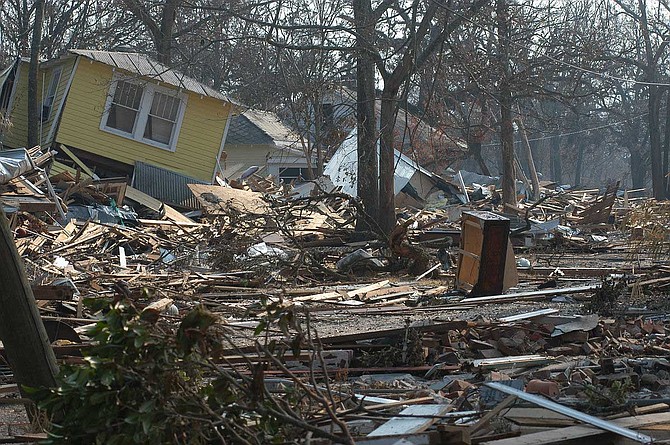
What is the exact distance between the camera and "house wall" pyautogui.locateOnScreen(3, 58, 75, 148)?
2802 centimetres

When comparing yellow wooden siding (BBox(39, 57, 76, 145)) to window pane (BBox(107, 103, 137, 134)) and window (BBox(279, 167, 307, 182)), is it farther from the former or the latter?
window (BBox(279, 167, 307, 182))

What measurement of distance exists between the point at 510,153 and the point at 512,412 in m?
27.4

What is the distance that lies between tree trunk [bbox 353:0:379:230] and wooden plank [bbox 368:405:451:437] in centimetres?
1343

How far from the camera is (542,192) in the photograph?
1658 inches

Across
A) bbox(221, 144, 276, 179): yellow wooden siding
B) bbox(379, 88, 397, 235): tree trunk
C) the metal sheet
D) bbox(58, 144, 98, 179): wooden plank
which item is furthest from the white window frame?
the metal sheet

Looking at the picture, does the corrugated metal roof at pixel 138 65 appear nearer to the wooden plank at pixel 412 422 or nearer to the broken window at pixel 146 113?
the broken window at pixel 146 113

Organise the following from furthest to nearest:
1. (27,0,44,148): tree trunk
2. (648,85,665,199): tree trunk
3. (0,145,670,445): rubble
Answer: (648,85,665,199): tree trunk, (27,0,44,148): tree trunk, (0,145,670,445): rubble

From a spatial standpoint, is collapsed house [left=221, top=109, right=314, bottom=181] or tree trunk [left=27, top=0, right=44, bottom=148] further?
collapsed house [left=221, top=109, right=314, bottom=181]

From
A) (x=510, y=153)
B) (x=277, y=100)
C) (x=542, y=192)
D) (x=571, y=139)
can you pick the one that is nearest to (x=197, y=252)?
(x=277, y=100)

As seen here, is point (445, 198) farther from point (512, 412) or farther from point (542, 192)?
point (512, 412)

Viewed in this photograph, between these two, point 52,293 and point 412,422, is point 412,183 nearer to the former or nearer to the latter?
point 52,293

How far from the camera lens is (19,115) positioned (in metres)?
29.5

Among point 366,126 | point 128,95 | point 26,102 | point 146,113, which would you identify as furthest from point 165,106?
point 366,126

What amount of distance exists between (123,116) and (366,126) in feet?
33.8
